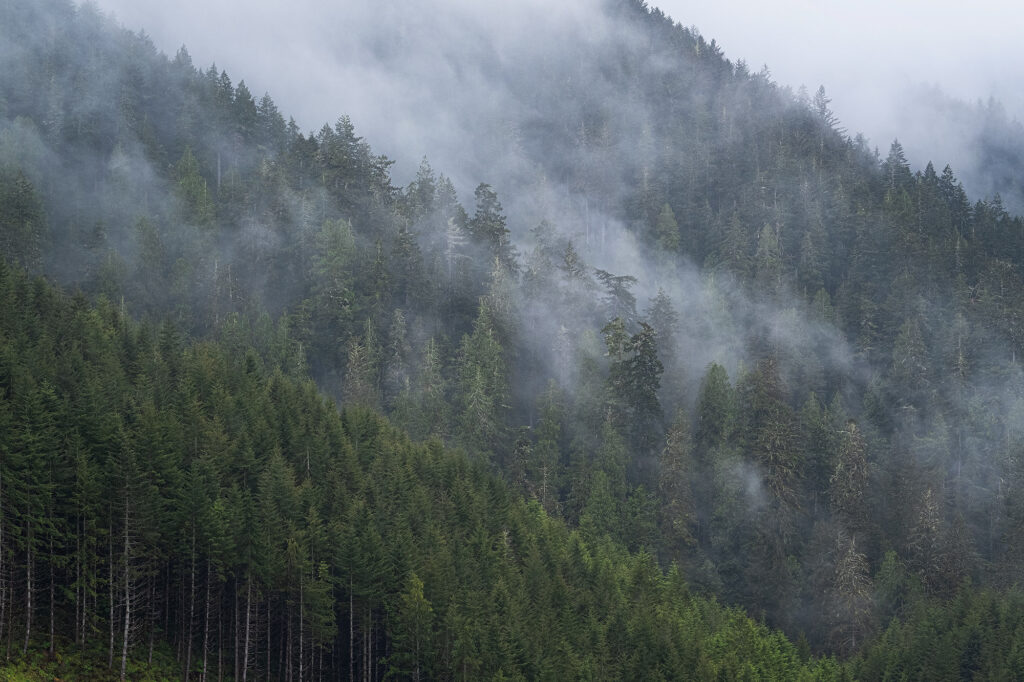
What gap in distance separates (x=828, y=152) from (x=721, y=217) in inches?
825

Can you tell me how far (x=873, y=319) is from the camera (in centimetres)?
14475

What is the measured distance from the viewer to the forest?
65250 millimetres

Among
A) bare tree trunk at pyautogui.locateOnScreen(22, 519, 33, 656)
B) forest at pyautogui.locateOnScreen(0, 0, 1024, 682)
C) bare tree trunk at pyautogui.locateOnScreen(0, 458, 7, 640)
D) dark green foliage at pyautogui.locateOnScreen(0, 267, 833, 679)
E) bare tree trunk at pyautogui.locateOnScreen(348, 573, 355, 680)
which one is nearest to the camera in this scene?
bare tree trunk at pyautogui.locateOnScreen(0, 458, 7, 640)

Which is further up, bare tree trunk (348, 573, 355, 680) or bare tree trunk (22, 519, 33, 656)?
bare tree trunk (348, 573, 355, 680)

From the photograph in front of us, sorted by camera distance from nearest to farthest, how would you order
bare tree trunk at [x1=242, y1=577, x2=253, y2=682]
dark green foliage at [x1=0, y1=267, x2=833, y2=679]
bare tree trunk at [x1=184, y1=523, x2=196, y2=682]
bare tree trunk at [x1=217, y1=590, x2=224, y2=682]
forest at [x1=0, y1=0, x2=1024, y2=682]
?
dark green foliage at [x1=0, y1=267, x2=833, y2=679], bare tree trunk at [x1=184, y1=523, x2=196, y2=682], bare tree trunk at [x1=242, y1=577, x2=253, y2=682], bare tree trunk at [x1=217, y1=590, x2=224, y2=682], forest at [x1=0, y1=0, x2=1024, y2=682]

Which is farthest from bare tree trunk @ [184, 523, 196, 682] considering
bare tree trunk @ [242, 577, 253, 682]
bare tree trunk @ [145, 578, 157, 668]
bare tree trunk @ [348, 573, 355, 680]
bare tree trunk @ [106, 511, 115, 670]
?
bare tree trunk @ [348, 573, 355, 680]

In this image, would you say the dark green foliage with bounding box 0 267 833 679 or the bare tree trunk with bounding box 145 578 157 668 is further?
the bare tree trunk with bounding box 145 578 157 668

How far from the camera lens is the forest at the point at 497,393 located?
214 feet

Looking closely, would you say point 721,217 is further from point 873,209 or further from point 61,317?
point 61,317

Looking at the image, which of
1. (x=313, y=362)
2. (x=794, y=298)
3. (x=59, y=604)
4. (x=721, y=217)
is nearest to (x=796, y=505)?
(x=794, y=298)

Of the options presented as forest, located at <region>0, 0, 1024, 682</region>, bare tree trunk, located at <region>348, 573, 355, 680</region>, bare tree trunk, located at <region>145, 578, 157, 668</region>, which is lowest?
bare tree trunk, located at <region>145, 578, 157, 668</region>

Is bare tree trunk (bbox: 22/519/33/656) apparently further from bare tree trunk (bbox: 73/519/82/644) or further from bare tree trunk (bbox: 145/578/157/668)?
bare tree trunk (bbox: 145/578/157/668)

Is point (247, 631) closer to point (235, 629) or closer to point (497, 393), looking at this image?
point (235, 629)

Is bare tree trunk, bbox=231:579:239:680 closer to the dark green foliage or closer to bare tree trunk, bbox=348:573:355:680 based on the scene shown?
the dark green foliage
